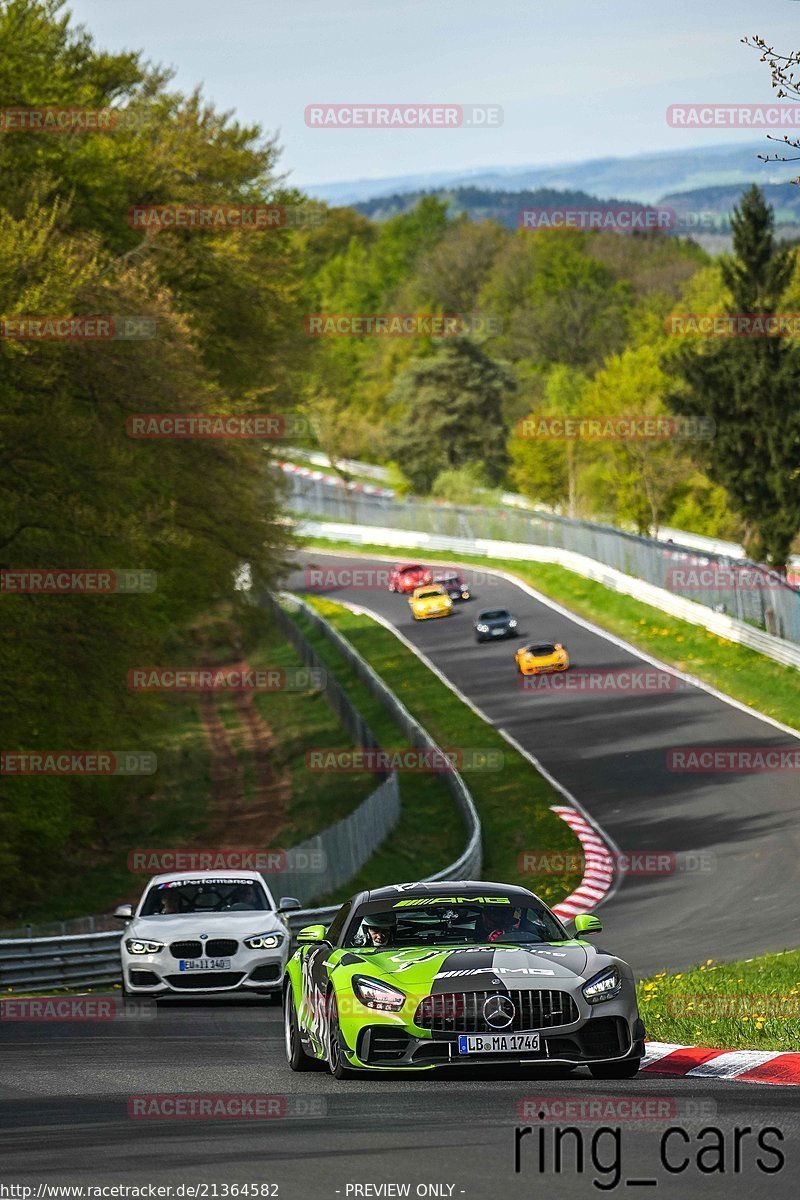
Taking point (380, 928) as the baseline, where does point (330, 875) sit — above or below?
below

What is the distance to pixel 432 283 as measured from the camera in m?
168

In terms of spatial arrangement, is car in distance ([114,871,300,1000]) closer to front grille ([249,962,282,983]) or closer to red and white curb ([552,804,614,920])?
front grille ([249,962,282,983])

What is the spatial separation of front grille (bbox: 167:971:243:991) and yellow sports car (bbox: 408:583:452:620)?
169 feet

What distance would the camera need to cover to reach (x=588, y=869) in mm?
32781

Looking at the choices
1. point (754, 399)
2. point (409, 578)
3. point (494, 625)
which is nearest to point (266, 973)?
point (494, 625)

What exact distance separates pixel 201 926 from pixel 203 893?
1.68 metres

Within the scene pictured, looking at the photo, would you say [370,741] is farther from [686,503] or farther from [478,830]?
[686,503]

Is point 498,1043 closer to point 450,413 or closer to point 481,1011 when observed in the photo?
point 481,1011

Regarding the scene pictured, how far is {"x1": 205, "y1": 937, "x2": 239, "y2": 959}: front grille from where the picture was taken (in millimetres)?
18688

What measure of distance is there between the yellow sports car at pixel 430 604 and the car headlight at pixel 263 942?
51174 millimetres

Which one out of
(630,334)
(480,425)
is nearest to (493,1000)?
(480,425)

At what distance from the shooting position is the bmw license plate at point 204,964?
1867 cm

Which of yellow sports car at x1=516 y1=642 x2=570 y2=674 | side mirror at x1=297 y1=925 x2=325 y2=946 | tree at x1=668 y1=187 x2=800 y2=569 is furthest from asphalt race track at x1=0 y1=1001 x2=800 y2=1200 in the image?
tree at x1=668 y1=187 x2=800 y2=569

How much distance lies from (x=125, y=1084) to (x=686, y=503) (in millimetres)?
91942
